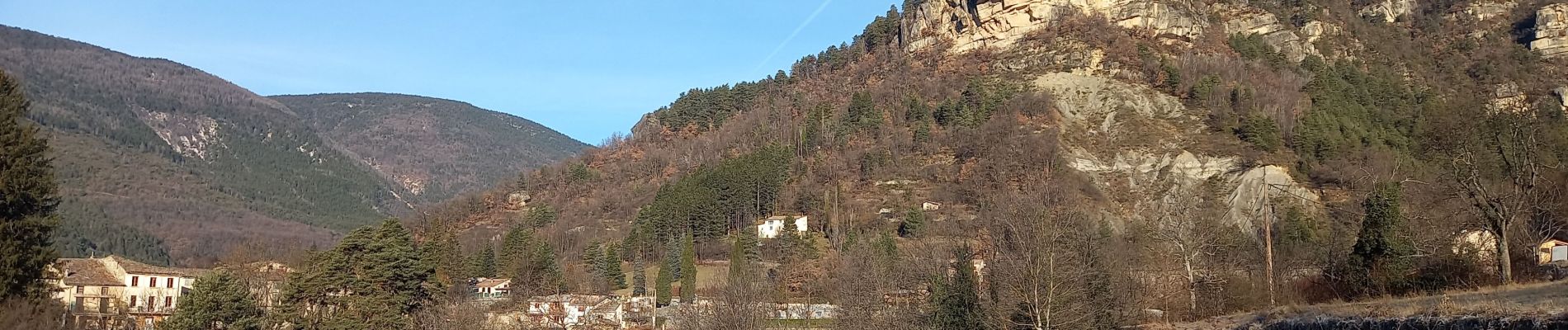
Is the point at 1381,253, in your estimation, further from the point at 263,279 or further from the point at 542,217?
the point at 542,217

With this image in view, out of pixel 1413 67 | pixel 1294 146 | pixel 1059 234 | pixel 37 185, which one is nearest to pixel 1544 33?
pixel 1413 67

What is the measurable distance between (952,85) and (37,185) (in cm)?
8801

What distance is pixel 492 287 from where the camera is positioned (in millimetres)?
75375

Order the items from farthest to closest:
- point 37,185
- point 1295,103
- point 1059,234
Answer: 1. point 1295,103
2. point 37,185
3. point 1059,234

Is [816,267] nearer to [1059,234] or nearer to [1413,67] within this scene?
[1059,234]

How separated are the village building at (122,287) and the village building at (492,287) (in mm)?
16287

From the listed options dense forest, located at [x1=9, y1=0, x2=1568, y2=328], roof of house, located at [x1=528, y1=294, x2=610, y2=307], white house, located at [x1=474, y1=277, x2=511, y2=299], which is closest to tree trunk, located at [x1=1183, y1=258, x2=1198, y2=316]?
dense forest, located at [x1=9, y1=0, x2=1568, y2=328]

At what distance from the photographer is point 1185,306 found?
121ft

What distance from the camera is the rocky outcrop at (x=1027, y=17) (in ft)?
381

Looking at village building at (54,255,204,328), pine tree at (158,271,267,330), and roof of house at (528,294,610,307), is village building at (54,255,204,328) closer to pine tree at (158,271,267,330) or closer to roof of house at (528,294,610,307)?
pine tree at (158,271,267,330)

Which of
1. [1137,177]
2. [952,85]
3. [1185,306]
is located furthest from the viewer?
[952,85]

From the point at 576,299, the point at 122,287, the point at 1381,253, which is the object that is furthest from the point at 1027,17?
the point at 1381,253

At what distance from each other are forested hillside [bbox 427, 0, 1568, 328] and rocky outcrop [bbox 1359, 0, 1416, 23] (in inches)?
15.9

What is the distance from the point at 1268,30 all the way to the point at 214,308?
105693mm
